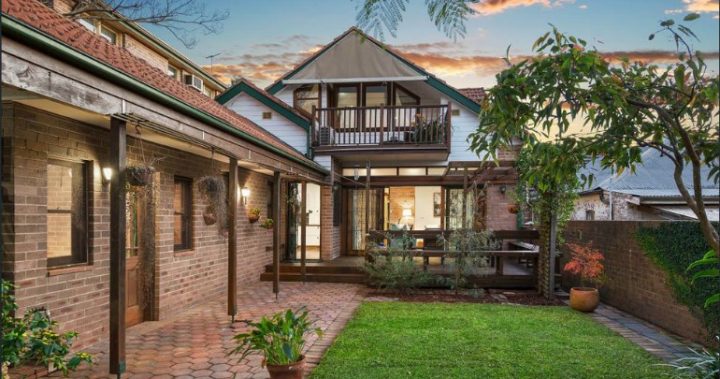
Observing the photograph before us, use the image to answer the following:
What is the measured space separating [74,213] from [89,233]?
29cm

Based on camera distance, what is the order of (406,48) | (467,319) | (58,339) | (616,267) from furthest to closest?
1. (616,267)
2. (467,319)
3. (58,339)
4. (406,48)

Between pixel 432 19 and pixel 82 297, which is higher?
pixel 432 19

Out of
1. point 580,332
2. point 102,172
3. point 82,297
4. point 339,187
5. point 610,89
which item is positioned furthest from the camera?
point 339,187

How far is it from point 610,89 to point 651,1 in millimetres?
1301

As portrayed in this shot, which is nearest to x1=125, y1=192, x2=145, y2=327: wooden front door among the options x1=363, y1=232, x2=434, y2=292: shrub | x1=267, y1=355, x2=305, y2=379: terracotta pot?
x1=267, y1=355, x2=305, y2=379: terracotta pot

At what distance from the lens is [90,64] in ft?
12.3

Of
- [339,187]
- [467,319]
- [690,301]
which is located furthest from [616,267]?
[339,187]

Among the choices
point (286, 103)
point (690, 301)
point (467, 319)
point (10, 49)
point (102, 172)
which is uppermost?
point (286, 103)

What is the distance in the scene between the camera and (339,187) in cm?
1342

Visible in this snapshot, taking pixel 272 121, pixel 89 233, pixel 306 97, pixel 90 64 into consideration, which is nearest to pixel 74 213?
pixel 89 233

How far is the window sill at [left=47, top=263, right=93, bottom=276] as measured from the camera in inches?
193

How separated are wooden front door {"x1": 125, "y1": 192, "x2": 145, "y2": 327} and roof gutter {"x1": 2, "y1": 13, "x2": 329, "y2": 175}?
1.68 meters

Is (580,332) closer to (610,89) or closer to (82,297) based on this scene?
(610,89)

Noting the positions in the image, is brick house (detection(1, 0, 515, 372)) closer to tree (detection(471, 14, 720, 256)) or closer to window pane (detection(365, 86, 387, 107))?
window pane (detection(365, 86, 387, 107))
